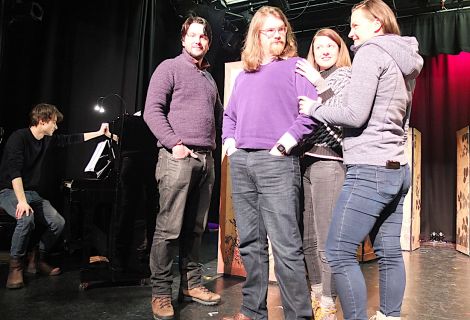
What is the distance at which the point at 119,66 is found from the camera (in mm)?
4539

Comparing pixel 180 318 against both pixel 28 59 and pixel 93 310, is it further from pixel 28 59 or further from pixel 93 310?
pixel 28 59

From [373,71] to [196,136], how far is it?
1046mm

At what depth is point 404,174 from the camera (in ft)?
4.94

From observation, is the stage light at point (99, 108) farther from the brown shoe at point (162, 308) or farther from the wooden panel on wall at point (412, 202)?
the wooden panel on wall at point (412, 202)

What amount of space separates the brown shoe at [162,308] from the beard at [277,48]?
1.43 metres

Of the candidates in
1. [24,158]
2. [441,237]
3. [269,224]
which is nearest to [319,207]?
[269,224]

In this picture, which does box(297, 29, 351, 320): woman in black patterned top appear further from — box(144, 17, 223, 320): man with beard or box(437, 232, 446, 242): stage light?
box(437, 232, 446, 242): stage light

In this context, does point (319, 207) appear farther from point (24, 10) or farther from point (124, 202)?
point (24, 10)

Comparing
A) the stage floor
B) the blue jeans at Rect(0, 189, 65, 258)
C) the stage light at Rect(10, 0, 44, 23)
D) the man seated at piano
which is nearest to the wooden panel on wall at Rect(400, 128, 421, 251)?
the stage floor

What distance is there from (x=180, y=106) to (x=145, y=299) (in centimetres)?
124

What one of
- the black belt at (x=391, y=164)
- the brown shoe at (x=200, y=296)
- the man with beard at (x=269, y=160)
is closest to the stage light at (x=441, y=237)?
the brown shoe at (x=200, y=296)

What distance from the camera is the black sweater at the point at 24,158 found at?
9.12ft

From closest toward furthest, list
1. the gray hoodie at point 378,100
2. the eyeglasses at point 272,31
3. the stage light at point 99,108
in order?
1. the gray hoodie at point 378,100
2. the eyeglasses at point 272,31
3. the stage light at point 99,108

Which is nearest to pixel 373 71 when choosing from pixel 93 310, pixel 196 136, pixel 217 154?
pixel 196 136
